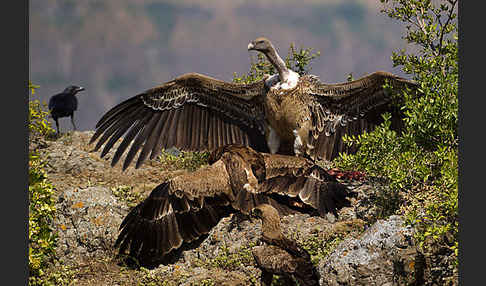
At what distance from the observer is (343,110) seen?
962 cm

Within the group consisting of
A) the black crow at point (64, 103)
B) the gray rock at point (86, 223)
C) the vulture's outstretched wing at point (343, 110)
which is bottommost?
the gray rock at point (86, 223)

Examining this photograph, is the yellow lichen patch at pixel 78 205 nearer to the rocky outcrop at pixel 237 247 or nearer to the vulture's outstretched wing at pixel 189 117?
the rocky outcrop at pixel 237 247

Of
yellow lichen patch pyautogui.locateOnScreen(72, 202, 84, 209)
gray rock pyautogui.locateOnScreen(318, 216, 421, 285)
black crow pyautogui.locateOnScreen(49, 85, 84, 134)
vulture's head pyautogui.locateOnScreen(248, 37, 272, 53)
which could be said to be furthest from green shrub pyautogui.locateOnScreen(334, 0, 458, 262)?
black crow pyautogui.locateOnScreen(49, 85, 84, 134)

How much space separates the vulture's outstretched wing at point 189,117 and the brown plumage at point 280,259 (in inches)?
150

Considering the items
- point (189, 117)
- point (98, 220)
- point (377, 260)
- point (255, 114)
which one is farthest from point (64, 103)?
point (377, 260)

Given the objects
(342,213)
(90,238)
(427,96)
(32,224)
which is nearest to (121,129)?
(90,238)

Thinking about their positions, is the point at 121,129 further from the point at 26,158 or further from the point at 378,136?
the point at 378,136

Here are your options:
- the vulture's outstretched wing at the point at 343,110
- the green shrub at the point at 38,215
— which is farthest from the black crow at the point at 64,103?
the vulture's outstretched wing at the point at 343,110

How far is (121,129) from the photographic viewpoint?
31.7 feet

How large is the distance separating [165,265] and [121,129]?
112 inches

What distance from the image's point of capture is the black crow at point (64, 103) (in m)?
15.9

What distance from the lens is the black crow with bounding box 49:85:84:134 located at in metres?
15.9

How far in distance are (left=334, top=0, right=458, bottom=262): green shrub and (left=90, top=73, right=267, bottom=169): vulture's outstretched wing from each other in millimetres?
2119

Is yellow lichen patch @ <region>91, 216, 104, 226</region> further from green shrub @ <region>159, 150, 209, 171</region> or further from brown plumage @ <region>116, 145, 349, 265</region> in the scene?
green shrub @ <region>159, 150, 209, 171</region>
